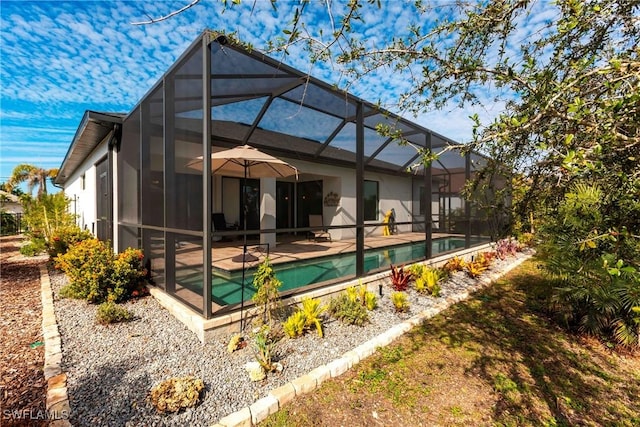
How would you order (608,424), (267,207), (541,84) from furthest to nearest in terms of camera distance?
(267,207), (608,424), (541,84)

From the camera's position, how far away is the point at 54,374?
279 cm

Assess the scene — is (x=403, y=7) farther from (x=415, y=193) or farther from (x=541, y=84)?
(x=415, y=193)

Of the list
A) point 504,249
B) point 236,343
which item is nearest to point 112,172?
point 236,343

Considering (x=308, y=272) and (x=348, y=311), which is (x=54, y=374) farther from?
(x=308, y=272)

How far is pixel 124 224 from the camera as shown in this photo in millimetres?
6348

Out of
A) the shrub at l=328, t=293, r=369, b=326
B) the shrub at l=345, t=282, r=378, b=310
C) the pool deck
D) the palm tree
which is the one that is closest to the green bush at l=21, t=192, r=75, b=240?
the pool deck

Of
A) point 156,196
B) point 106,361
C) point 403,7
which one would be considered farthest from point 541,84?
point 156,196

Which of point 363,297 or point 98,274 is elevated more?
point 98,274

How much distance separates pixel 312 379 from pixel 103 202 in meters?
8.22

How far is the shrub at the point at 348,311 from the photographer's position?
4.20 metres

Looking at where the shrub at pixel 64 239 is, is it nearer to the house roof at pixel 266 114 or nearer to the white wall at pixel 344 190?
the house roof at pixel 266 114

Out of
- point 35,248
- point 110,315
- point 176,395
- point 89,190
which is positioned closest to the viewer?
point 176,395

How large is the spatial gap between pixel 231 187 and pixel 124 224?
4.99 meters

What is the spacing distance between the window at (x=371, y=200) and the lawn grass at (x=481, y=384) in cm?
835
